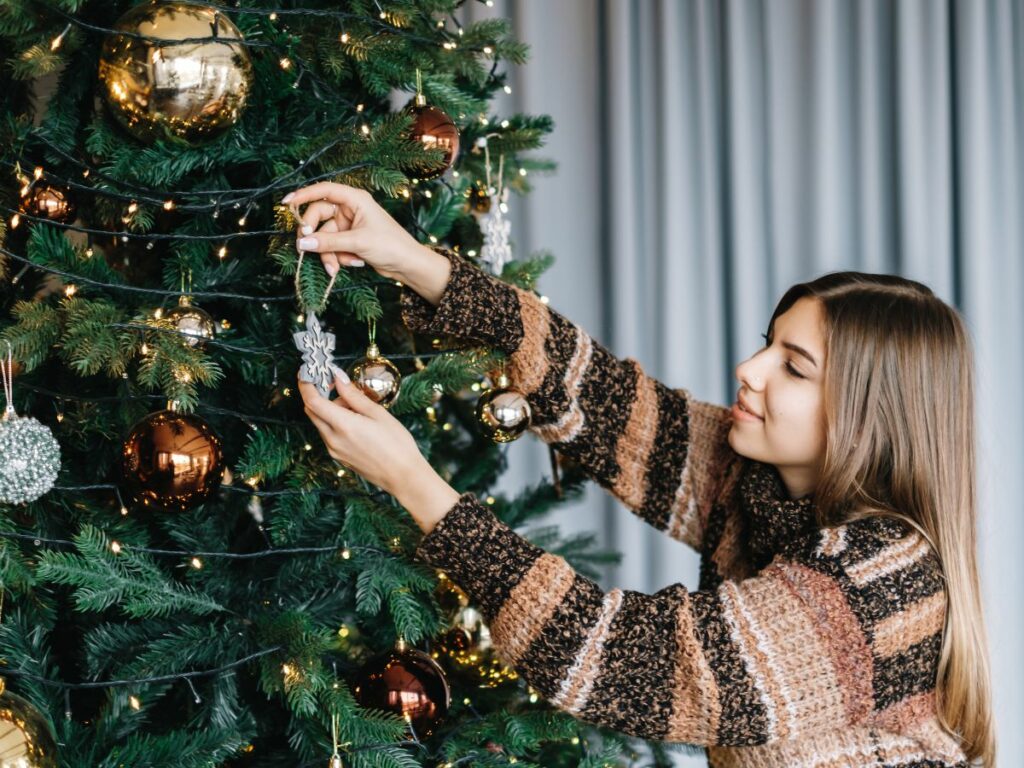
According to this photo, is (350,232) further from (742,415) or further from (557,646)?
(742,415)

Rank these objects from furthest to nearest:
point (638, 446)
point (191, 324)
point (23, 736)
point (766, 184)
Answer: point (766, 184)
point (638, 446)
point (191, 324)
point (23, 736)

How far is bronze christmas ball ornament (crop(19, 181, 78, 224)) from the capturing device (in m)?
0.87

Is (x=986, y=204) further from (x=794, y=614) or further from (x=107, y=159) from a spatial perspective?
(x=107, y=159)

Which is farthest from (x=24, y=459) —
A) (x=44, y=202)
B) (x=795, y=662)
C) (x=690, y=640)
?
(x=795, y=662)

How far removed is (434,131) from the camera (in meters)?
0.97

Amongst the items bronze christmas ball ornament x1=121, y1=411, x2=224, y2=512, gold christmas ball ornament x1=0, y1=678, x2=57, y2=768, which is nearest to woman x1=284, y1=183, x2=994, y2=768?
bronze christmas ball ornament x1=121, y1=411, x2=224, y2=512

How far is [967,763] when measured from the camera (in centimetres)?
115

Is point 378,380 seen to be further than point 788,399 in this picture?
No

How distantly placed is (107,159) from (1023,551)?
1.70 metres

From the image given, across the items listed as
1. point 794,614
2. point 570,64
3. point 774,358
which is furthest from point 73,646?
point 570,64

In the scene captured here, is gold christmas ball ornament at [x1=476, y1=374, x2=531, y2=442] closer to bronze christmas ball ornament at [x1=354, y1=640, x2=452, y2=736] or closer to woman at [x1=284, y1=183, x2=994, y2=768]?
woman at [x1=284, y1=183, x2=994, y2=768]

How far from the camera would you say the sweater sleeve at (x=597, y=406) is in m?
1.08

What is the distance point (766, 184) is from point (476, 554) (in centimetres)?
134

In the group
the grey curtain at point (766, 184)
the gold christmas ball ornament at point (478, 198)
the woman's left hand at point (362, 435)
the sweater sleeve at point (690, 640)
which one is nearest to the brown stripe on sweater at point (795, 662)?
the sweater sleeve at point (690, 640)
